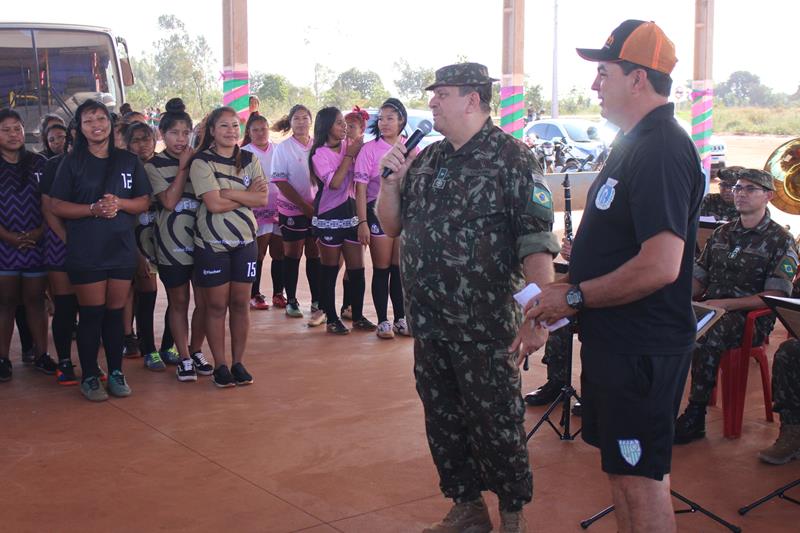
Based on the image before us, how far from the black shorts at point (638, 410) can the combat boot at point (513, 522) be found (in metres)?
0.85

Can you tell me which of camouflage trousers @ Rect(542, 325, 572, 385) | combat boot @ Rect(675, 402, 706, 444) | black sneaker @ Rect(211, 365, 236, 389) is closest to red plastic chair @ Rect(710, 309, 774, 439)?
combat boot @ Rect(675, 402, 706, 444)

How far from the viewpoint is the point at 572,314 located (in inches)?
111

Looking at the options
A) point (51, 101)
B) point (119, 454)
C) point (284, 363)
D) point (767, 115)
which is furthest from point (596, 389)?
point (767, 115)

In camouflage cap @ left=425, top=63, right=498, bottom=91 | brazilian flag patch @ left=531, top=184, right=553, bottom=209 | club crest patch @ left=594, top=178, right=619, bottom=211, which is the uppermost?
camouflage cap @ left=425, top=63, right=498, bottom=91

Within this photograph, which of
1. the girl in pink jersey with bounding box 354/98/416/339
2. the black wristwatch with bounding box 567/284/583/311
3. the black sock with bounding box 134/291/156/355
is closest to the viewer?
the black wristwatch with bounding box 567/284/583/311

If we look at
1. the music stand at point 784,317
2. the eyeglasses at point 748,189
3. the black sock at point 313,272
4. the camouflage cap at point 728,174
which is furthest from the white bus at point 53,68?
the music stand at point 784,317

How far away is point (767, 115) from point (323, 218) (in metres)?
49.8

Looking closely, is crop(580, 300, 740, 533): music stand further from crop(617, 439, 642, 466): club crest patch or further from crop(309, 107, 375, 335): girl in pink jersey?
crop(309, 107, 375, 335): girl in pink jersey

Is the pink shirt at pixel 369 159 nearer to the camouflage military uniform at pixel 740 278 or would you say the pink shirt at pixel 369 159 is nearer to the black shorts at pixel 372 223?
the black shorts at pixel 372 223

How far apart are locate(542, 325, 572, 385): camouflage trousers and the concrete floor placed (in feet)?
1.10

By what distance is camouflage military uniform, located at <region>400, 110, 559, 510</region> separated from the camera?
11.2 ft

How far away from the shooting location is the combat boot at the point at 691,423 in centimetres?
501

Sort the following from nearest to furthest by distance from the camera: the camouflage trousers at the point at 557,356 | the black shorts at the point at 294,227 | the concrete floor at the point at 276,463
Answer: the concrete floor at the point at 276,463 < the camouflage trousers at the point at 557,356 < the black shorts at the point at 294,227

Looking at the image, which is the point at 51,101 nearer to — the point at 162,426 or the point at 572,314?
the point at 162,426
